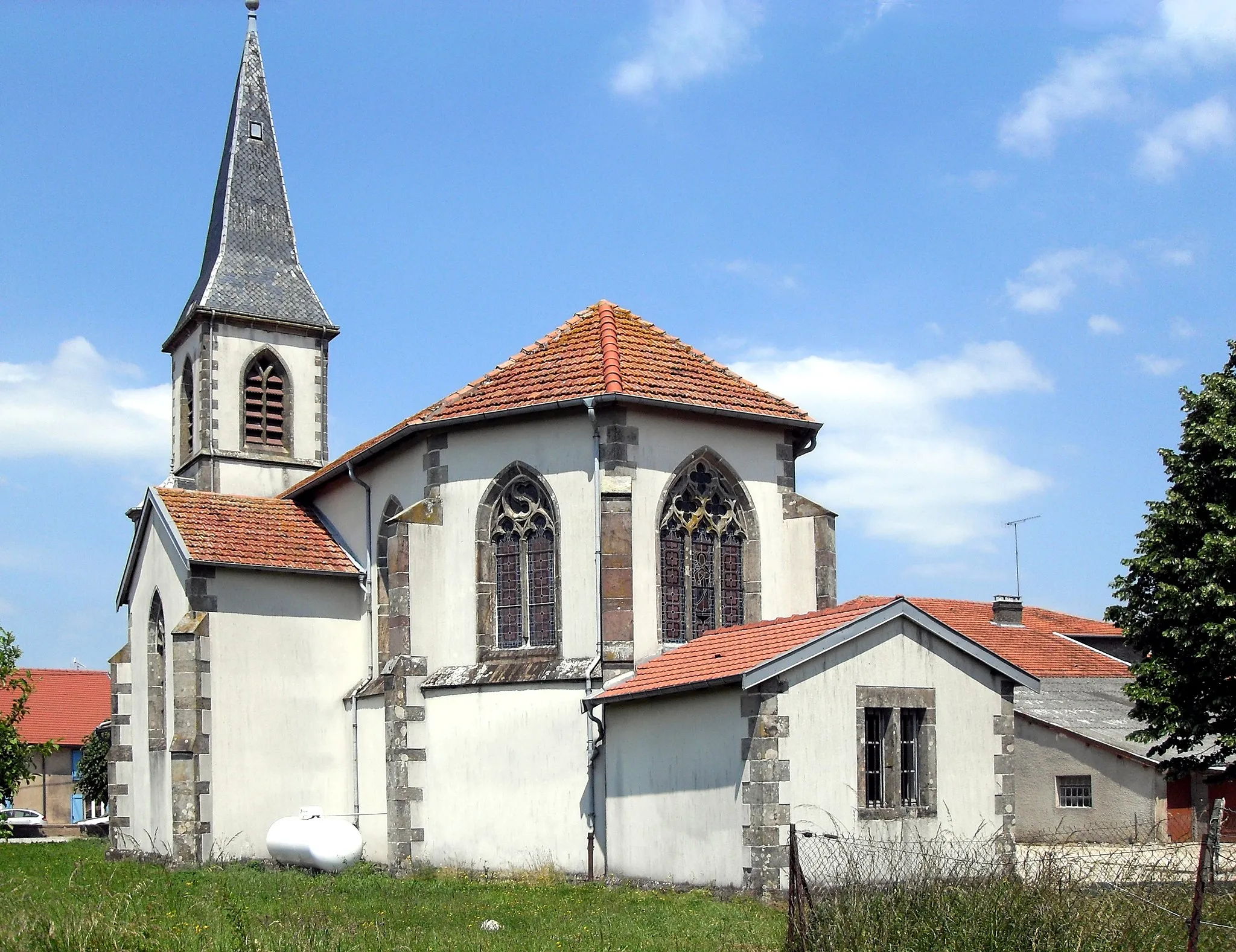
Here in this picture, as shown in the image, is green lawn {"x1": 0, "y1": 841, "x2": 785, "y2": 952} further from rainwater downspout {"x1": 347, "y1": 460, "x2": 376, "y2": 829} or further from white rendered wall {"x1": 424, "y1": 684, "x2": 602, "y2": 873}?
rainwater downspout {"x1": 347, "y1": 460, "x2": 376, "y2": 829}

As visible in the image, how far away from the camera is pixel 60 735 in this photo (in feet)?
166

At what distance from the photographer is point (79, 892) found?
1457 cm

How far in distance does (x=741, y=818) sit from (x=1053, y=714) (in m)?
18.8

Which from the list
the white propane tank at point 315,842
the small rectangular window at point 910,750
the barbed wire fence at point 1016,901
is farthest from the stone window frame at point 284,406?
the barbed wire fence at point 1016,901

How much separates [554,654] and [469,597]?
70.2 inches

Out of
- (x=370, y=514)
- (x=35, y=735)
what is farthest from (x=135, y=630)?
(x=35, y=735)

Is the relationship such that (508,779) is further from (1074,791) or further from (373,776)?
(1074,791)

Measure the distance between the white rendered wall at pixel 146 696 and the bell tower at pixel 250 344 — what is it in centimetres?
601

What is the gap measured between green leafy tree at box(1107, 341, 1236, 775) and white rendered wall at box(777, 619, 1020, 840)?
136 inches

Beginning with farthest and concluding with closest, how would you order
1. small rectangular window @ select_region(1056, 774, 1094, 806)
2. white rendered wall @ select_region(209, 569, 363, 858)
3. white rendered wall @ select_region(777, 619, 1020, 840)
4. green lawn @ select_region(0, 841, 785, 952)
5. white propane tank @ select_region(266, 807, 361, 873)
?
small rectangular window @ select_region(1056, 774, 1094, 806) → white rendered wall @ select_region(209, 569, 363, 858) → white propane tank @ select_region(266, 807, 361, 873) → white rendered wall @ select_region(777, 619, 1020, 840) → green lawn @ select_region(0, 841, 785, 952)

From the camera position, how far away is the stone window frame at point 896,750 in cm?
1802

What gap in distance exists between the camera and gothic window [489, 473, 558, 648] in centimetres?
2144

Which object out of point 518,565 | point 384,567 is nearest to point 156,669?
point 384,567

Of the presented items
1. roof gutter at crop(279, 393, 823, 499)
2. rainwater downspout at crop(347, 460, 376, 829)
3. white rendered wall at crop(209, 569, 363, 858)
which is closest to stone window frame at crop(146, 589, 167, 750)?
white rendered wall at crop(209, 569, 363, 858)
